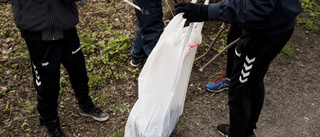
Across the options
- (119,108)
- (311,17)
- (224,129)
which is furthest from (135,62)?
(311,17)

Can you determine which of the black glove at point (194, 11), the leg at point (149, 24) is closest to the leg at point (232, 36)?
the black glove at point (194, 11)

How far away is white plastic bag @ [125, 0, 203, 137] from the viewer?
2117mm

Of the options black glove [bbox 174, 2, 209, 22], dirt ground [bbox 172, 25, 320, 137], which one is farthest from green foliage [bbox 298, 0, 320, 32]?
black glove [bbox 174, 2, 209, 22]

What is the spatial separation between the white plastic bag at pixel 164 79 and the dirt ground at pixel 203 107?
1.37ft

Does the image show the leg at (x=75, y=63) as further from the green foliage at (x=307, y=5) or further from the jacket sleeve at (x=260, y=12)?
the green foliage at (x=307, y=5)

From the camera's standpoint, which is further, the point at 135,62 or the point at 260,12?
the point at 135,62

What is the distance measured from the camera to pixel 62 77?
326 cm

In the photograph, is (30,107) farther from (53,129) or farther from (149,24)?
(149,24)

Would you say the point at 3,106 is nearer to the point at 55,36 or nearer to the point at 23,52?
the point at 23,52

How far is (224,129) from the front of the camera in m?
2.56

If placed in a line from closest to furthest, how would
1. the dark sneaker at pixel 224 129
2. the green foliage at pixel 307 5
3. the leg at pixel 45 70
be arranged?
the leg at pixel 45 70
the dark sneaker at pixel 224 129
the green foliage at pixel 307 5

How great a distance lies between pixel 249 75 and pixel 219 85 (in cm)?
112

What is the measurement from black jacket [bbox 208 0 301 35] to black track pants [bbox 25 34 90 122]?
51.8 inches

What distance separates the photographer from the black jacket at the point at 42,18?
1.93 meters
